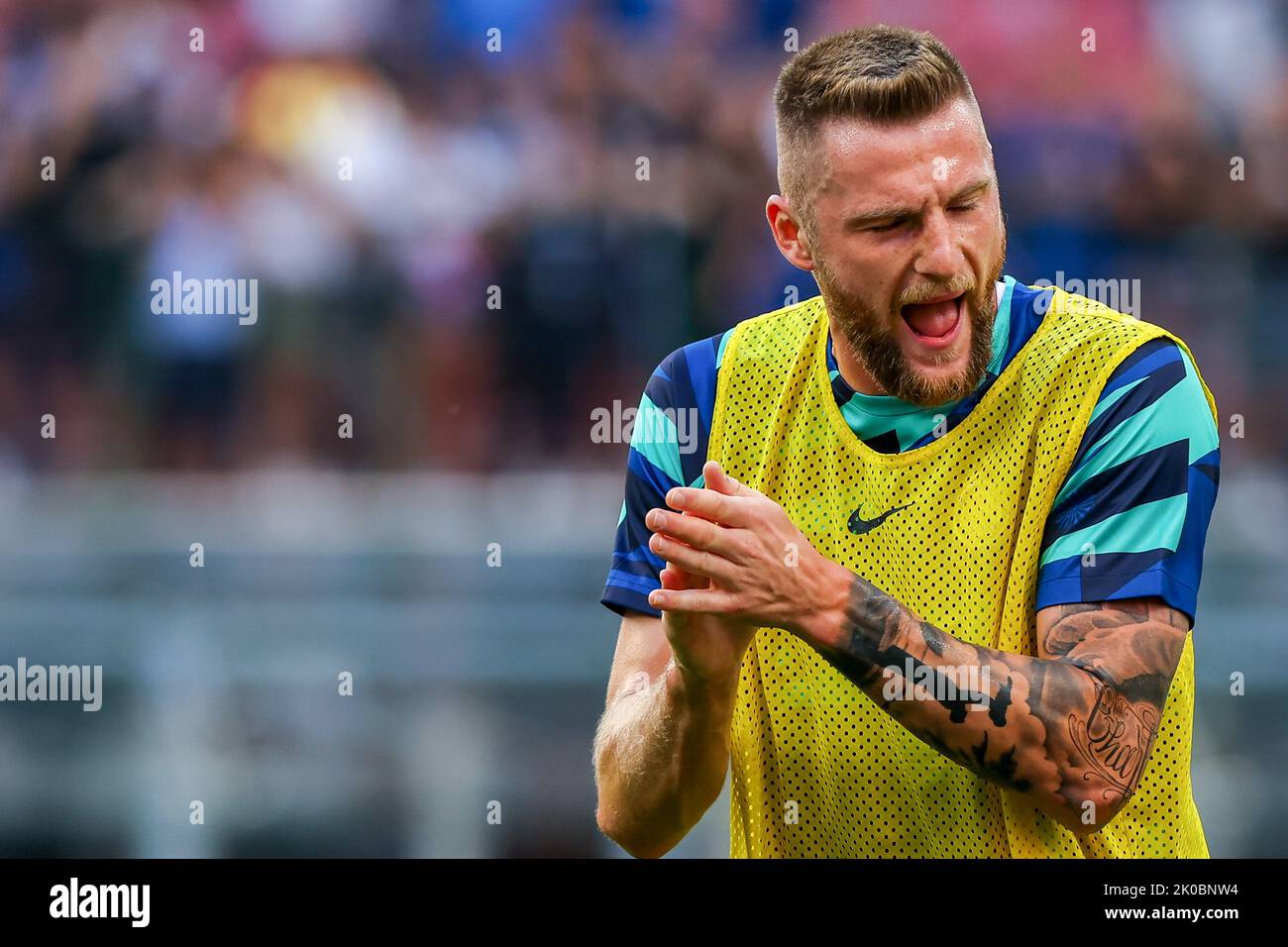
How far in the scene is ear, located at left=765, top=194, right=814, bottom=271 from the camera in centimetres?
230

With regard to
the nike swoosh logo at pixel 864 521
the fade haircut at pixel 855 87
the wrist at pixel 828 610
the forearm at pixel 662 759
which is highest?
the fade haircut at pixel 855 87

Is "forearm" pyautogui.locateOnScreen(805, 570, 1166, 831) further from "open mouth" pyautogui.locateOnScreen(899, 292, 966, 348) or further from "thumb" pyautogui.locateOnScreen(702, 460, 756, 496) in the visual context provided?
"open mouth" pyautogui.locateOnScreen(899, 292, 966, 348)

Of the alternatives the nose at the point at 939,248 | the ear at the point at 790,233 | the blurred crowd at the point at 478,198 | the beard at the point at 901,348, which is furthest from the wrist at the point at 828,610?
the blurred crowd at the point at 478,198

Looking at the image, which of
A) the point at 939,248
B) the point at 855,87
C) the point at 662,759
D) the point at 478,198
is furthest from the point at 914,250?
the point at 478,198

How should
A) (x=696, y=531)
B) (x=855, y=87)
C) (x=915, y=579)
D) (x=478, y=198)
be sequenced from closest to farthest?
(x=696, y=531), (x=915, y=579), (x=855, y=87), (x=478, y=198)

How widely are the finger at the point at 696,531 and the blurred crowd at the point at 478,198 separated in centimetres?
417

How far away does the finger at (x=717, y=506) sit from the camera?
69.8 inches

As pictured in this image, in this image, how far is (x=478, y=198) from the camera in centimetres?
633

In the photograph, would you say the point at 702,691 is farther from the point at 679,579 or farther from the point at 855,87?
the point at 855,87

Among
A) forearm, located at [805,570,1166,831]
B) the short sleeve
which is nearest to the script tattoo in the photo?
forearm, located at [805,570,1166,831]

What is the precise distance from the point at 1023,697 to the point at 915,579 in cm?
26

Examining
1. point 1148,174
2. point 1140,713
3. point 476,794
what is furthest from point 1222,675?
point 1140,713

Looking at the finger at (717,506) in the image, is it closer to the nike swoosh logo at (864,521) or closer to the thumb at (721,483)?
the thumb at (721,483)

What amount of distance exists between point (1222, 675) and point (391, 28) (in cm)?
407
